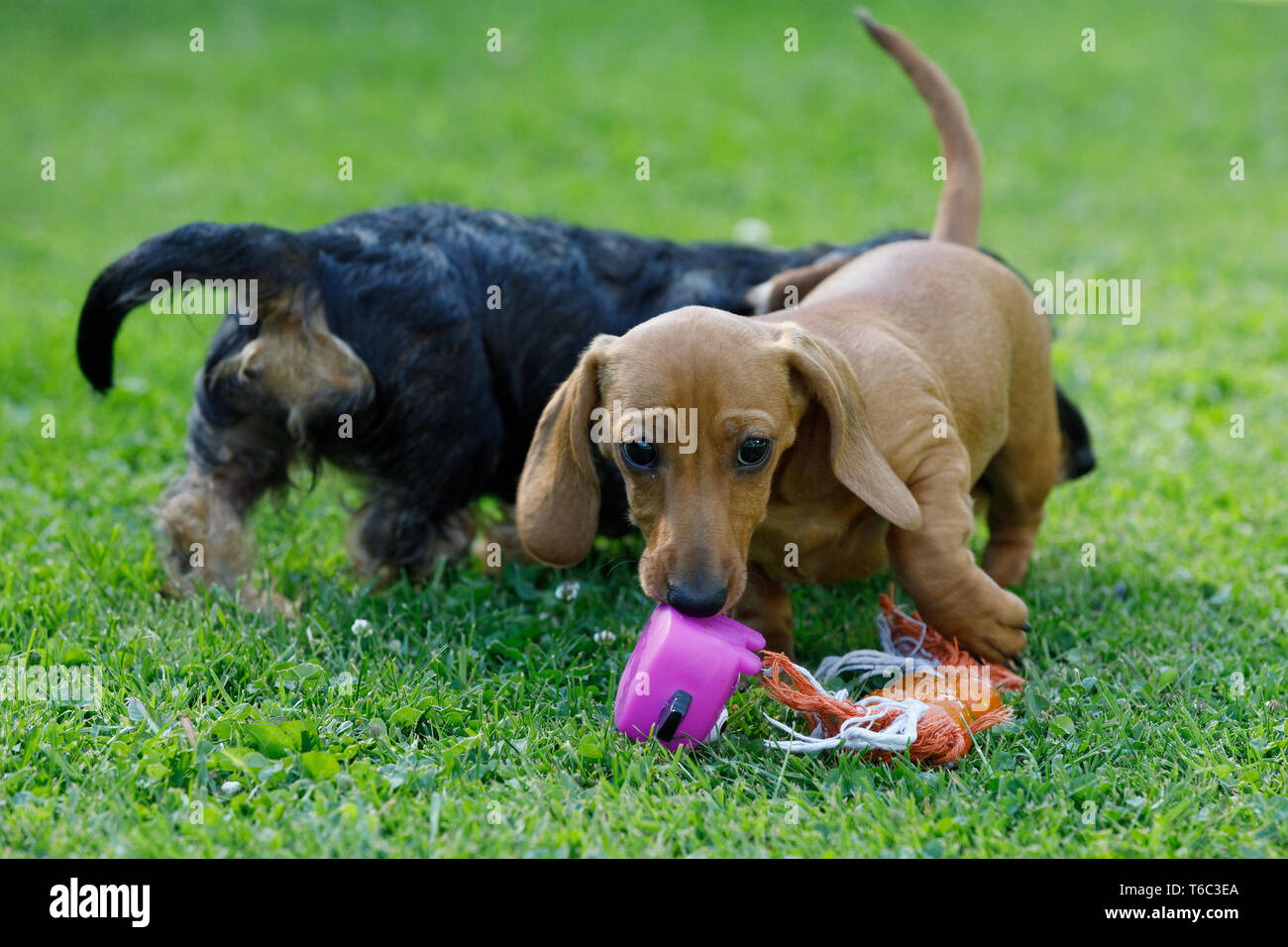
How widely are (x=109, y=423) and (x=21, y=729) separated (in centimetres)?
251

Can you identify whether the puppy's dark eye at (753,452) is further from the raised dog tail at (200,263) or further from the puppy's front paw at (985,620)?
the raised dog tail at (200,263)

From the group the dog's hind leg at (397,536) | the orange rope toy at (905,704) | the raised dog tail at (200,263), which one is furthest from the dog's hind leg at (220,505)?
the orange rope toy at (905,704)

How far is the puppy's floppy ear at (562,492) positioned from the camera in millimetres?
3221

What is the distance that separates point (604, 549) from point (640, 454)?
1.52m

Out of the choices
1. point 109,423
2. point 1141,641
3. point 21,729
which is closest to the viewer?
point 21,729

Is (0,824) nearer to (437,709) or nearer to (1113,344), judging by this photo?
(437,709)

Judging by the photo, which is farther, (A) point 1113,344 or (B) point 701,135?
(B) point 701,135

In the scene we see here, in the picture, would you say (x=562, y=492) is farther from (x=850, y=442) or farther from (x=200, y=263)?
(x=200, y=263)

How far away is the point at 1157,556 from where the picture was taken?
4.24 meters

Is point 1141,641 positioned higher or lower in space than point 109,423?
lower

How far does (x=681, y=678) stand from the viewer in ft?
9.53

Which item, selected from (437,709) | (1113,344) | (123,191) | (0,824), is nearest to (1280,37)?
(1113,344)

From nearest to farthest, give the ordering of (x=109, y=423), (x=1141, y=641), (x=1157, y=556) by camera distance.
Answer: (x=1141, y=641)
(x=1157, y=556)
(x=109, y=423)

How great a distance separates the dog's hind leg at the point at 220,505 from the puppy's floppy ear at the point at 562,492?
0.90 meters
